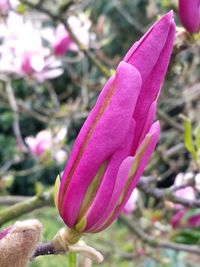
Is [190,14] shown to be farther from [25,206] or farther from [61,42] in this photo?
[61,42]

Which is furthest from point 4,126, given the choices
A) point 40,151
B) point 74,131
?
point 40,151

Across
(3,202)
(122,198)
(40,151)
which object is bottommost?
(40,151)

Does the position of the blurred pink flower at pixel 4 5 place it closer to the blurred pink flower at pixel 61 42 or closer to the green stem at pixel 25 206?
the blurred pink flower at pixel 61 42

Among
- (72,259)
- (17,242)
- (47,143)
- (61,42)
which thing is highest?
(17,242)

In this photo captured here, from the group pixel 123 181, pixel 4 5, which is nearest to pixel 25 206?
pixel 123 181

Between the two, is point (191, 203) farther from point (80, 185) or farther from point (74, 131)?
point (74, 131)

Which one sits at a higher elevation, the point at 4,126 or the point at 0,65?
the point at 0,65
